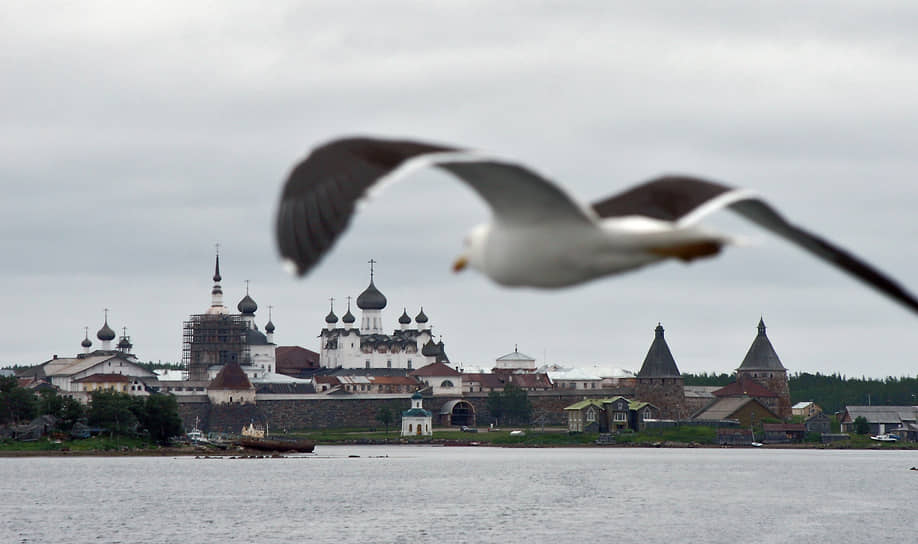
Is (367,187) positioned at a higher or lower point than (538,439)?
higher

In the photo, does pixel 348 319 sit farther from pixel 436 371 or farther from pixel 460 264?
pixel 460 264

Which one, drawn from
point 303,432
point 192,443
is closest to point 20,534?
point 192,443

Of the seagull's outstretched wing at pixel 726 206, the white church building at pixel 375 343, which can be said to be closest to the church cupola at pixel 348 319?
the white church building at pixel 375 343

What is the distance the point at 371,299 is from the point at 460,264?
561 feet

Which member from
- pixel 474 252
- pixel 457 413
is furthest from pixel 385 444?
pixel 474 252

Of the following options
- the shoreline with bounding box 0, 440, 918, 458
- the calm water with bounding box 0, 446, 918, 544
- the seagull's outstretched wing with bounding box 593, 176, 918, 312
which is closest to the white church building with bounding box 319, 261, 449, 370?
the shoreline with bounding box 0, 440, 918, 458

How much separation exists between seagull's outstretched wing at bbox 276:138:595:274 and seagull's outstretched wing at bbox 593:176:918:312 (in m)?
0.54

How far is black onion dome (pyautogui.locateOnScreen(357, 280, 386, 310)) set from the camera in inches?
6959

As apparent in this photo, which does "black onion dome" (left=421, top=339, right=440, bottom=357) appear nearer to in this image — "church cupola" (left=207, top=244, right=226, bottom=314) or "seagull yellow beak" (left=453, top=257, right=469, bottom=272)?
"church cupola" (left=207, top=244, right=226, bottom=314)

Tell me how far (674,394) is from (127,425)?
56049mm

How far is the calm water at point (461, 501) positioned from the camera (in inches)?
2109

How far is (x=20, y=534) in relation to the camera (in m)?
53.1

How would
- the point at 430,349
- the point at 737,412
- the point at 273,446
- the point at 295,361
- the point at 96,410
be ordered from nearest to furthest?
the point at 96,410 < the point at 273,446 < the point at 737,412 < the point at 430,349 < the point at 295,361

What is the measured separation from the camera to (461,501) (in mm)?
67812
